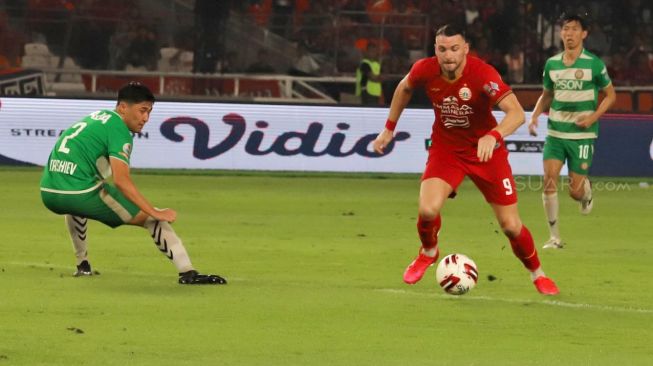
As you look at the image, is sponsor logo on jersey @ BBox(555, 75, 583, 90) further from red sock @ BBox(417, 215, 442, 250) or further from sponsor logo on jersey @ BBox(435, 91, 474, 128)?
sponsor logo on jersey @ BBox(435, 91, 474, 128)

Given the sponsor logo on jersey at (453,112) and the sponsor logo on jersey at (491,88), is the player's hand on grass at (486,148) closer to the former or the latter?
the sponsor logo on jersey at (491,88)

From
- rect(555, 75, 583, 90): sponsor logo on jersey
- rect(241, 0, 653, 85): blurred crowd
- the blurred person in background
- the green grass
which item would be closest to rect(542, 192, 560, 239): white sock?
the green grass

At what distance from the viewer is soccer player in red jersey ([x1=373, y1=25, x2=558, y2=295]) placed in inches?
412

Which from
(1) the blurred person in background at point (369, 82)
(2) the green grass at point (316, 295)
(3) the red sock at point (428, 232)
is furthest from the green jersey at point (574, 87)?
(1) the blurred person in background at point (369, 82)

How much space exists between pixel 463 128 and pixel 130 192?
2.49m

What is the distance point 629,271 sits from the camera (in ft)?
41.8

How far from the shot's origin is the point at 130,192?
10.5 metres

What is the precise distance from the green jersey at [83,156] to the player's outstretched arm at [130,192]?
0.24 meters

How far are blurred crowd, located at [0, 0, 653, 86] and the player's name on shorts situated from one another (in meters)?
15.7

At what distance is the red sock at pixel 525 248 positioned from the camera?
1087 cm

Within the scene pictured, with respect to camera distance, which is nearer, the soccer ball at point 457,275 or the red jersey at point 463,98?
the red jersey at point 463,98

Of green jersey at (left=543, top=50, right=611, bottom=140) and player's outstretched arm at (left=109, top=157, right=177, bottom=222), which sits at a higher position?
green jersey at (left=543, top=50, right=611, bottom=140)

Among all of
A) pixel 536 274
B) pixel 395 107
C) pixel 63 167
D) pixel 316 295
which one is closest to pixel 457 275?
pixel 536 274

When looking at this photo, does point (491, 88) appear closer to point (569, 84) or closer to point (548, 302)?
point (548, 302)
